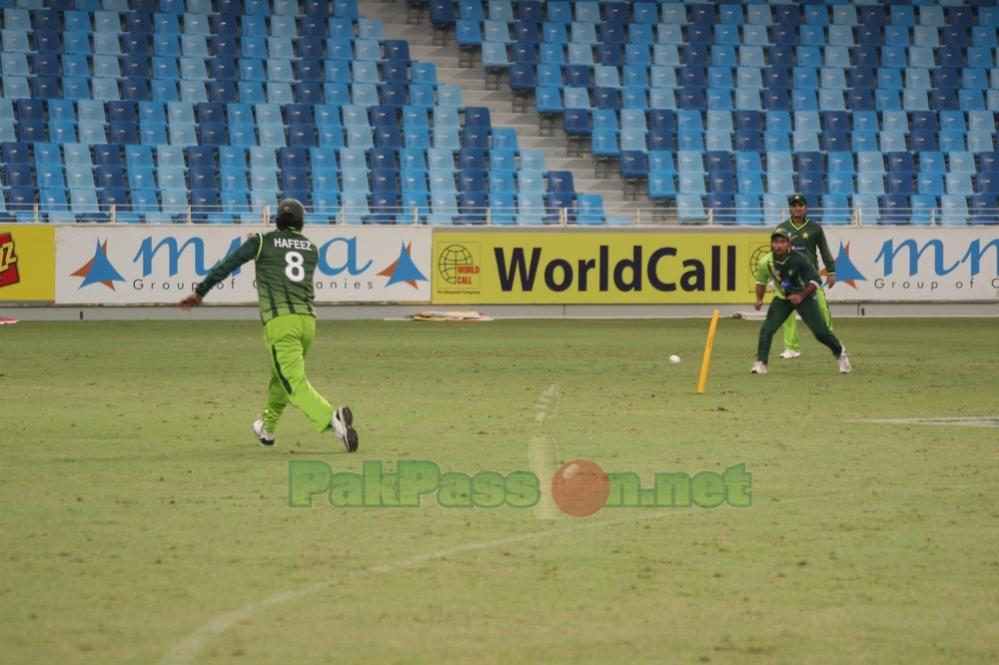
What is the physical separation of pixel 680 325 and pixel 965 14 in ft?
51.5

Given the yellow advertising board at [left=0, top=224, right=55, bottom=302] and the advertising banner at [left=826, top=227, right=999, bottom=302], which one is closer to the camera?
the yellow advertising board at [left=0, top=224, right=55, bottom=302]

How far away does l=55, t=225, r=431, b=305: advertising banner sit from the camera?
1280 inches

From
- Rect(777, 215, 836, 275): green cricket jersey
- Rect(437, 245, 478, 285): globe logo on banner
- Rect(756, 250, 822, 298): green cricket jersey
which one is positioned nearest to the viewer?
Rect(756, 250, 822, 298): green cricket jersey

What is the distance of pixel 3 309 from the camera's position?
32.6 metres

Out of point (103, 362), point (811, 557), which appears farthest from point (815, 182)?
point (811, 557)

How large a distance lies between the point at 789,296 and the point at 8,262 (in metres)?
16.8

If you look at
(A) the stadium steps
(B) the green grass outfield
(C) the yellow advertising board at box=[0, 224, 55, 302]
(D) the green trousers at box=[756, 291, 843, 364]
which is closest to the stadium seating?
(A) the stadium steps

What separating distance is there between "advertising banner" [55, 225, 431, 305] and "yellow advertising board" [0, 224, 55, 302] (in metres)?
0.19

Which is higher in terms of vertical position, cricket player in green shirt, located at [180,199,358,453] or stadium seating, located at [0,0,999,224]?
stadium seating, located at [0,0,999,224]

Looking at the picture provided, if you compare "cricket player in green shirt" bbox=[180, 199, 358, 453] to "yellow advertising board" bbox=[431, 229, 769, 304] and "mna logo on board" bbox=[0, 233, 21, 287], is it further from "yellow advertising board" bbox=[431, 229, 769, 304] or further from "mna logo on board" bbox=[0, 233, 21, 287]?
"yellow advertising board" bbox=[431, 229, 769, 304]

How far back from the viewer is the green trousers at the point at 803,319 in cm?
2094

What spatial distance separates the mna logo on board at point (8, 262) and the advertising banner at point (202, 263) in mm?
794

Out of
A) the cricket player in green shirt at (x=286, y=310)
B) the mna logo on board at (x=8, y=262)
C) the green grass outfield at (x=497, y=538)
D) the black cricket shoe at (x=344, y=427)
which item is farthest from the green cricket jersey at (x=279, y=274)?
the mna logo on board at (x=8, y=262)

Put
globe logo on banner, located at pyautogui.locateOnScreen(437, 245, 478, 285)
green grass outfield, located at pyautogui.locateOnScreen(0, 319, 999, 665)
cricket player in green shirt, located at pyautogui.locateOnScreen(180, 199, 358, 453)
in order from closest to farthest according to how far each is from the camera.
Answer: green grass outfield, located at pyautogui.locateOnScreen(0, 319, 999, 665) → cricket player in green shirt, located at pyautogui.locateOnScreen(180, 199, 358, 453) → globe logo on banner, located at pyautogui.locateOnScreen(437, 245, 478, 285)
